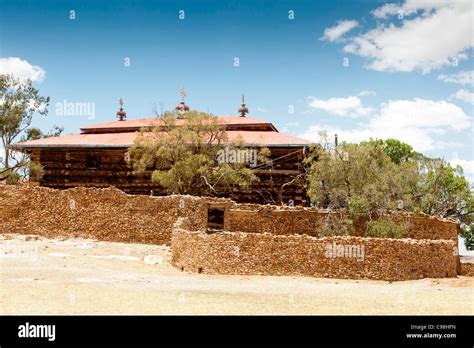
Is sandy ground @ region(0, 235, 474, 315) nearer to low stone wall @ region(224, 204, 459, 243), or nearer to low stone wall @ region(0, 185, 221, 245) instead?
low stone wall @ region(0, 185, 221, 245)

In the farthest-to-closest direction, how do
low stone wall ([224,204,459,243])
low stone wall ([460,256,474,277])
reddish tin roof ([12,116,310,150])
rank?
reddish tin roof ([12,116,310,150]) → low stone wall ([224,204,459,243]) → low stone wall ([460,256,474,277])

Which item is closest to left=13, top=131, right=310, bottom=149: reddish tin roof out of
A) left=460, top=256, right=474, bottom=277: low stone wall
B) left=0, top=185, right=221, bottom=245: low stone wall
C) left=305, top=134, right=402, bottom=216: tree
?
left=305, top=134, right=402, bottom=216: tree

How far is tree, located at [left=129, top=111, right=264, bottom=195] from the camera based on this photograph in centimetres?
A: 2823

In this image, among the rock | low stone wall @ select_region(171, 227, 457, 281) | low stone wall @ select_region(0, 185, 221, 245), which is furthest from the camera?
low stone wall @ select_region(0, 185, 221, 245)

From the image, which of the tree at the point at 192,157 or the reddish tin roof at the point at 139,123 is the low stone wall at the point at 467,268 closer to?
the tree at the point at 192,157

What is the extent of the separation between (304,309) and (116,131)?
27853mm

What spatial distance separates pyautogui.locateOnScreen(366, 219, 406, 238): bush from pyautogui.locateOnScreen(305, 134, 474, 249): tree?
0.95 metres

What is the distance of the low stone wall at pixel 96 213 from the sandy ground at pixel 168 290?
9.04 ft

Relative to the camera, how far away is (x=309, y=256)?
731 inches

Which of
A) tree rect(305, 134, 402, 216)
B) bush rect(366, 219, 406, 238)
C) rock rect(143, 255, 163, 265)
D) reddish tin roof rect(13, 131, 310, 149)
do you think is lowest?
rock rect(143, 255, 163, 265)

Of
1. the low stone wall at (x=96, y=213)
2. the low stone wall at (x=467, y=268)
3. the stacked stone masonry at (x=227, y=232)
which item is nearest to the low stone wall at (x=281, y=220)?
the stacked stone masonry at (x=227, y=232)

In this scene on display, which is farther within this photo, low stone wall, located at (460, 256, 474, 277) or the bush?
low stone wall, located at (460, 256, 474, 277)

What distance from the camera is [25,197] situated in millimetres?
24812
